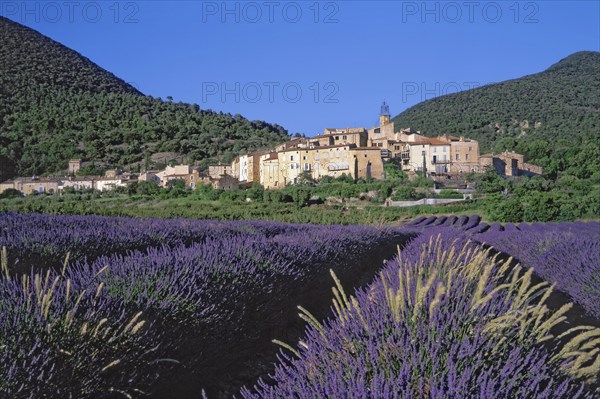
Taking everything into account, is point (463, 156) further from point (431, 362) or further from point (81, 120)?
point (431, 362)

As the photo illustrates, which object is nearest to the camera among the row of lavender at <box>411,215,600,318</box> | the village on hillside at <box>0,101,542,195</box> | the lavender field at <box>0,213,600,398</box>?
the lavender field at <box>0,213,600,398</box>

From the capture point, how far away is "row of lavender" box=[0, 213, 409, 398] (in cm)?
249

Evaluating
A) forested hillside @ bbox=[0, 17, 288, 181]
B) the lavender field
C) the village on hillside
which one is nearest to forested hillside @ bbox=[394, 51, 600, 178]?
the village on hillside

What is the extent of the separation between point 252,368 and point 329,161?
61230 mm

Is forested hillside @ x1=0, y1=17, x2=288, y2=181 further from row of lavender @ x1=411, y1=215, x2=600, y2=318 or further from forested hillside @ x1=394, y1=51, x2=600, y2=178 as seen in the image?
row of lavender @ x1=411, y1=215, x2=600, y2=318

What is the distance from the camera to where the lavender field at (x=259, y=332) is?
2111 millimetres

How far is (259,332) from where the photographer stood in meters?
4.91

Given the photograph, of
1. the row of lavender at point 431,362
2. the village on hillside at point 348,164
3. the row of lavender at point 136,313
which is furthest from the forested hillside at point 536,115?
the row of lavender at point 431,362

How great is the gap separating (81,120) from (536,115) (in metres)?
73.4

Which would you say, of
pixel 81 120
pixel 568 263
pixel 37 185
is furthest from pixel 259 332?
pixel 81 120

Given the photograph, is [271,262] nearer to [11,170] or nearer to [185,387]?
[185,387]

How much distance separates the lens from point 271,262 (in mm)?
5492

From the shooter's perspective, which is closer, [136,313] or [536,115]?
[136,313]

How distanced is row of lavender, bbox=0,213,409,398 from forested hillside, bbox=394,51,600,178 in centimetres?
5629
